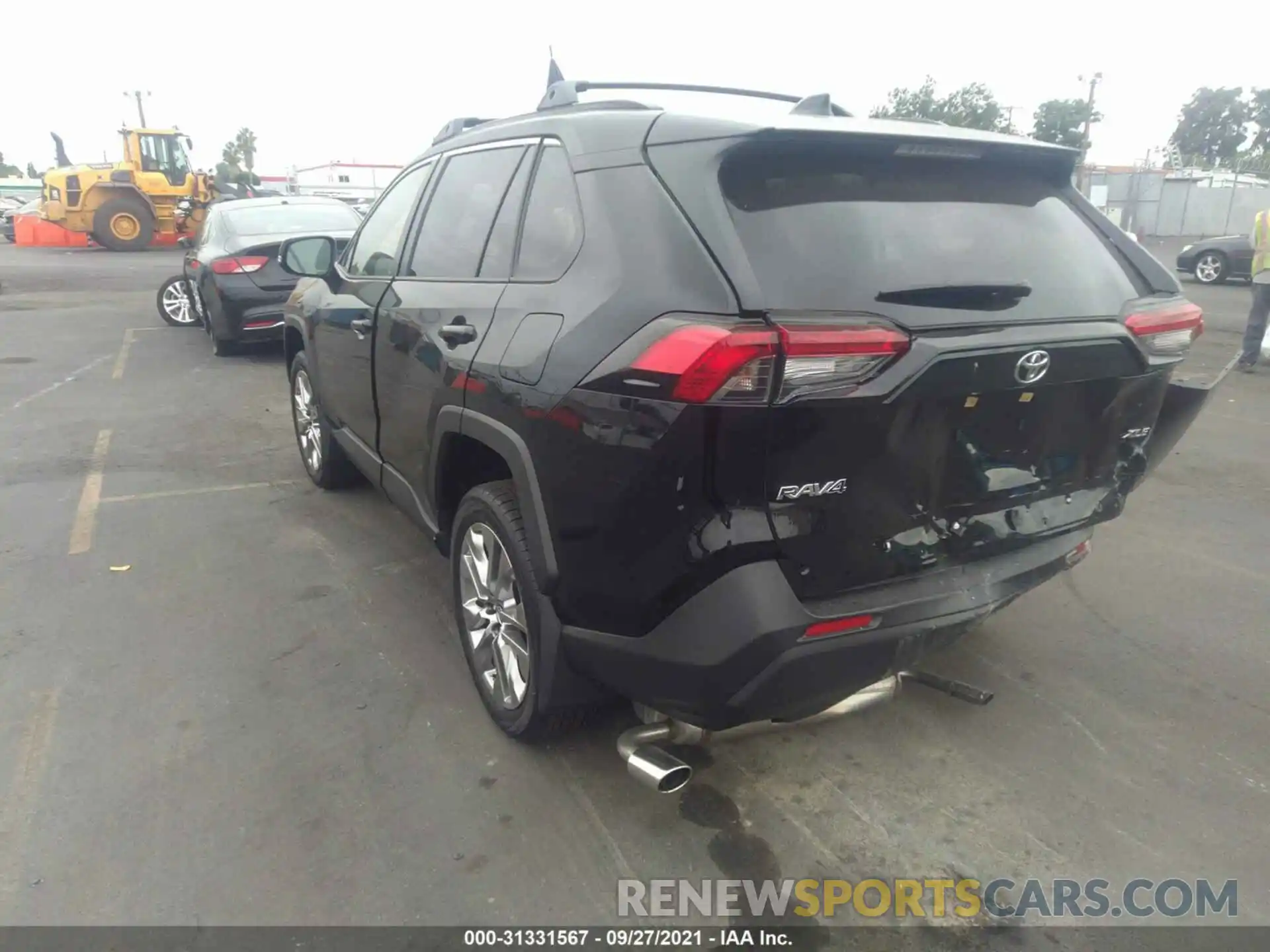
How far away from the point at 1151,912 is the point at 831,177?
2.11 meters

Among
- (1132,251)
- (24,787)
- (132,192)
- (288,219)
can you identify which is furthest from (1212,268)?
(132,192)

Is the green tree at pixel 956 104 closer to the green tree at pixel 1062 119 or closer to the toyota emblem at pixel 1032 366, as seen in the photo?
the green tree at pixel 1062 119

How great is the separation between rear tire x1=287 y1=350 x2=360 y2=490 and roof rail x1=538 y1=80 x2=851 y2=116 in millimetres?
2557

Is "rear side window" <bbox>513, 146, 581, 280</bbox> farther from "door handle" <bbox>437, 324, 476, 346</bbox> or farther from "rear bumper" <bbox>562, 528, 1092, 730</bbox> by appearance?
"rear bumper" <bbox>562, 528, 1092, 730</bbox>

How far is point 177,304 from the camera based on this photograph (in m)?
12.5

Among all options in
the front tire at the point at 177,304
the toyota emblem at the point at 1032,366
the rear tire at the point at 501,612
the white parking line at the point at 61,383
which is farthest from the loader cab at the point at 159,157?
the toyota emblem at the point at 1032,366

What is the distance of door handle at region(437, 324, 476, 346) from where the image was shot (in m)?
2.95

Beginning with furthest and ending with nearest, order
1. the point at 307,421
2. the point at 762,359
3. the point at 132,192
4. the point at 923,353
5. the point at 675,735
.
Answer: the point at 132,192 < the point at 307,421 < the point at 675,735 < the point at 923,353 < the point at 762,359

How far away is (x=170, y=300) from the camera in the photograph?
12414 mm

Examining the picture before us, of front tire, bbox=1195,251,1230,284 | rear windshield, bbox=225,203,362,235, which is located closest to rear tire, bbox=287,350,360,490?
rear windshield, bbox=225,203,362,235

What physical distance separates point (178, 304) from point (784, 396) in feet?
41.4

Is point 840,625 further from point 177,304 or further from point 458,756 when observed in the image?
point 177,304

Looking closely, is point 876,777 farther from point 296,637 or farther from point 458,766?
point 296,637

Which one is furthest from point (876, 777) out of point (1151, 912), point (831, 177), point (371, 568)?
point (371, 568)
